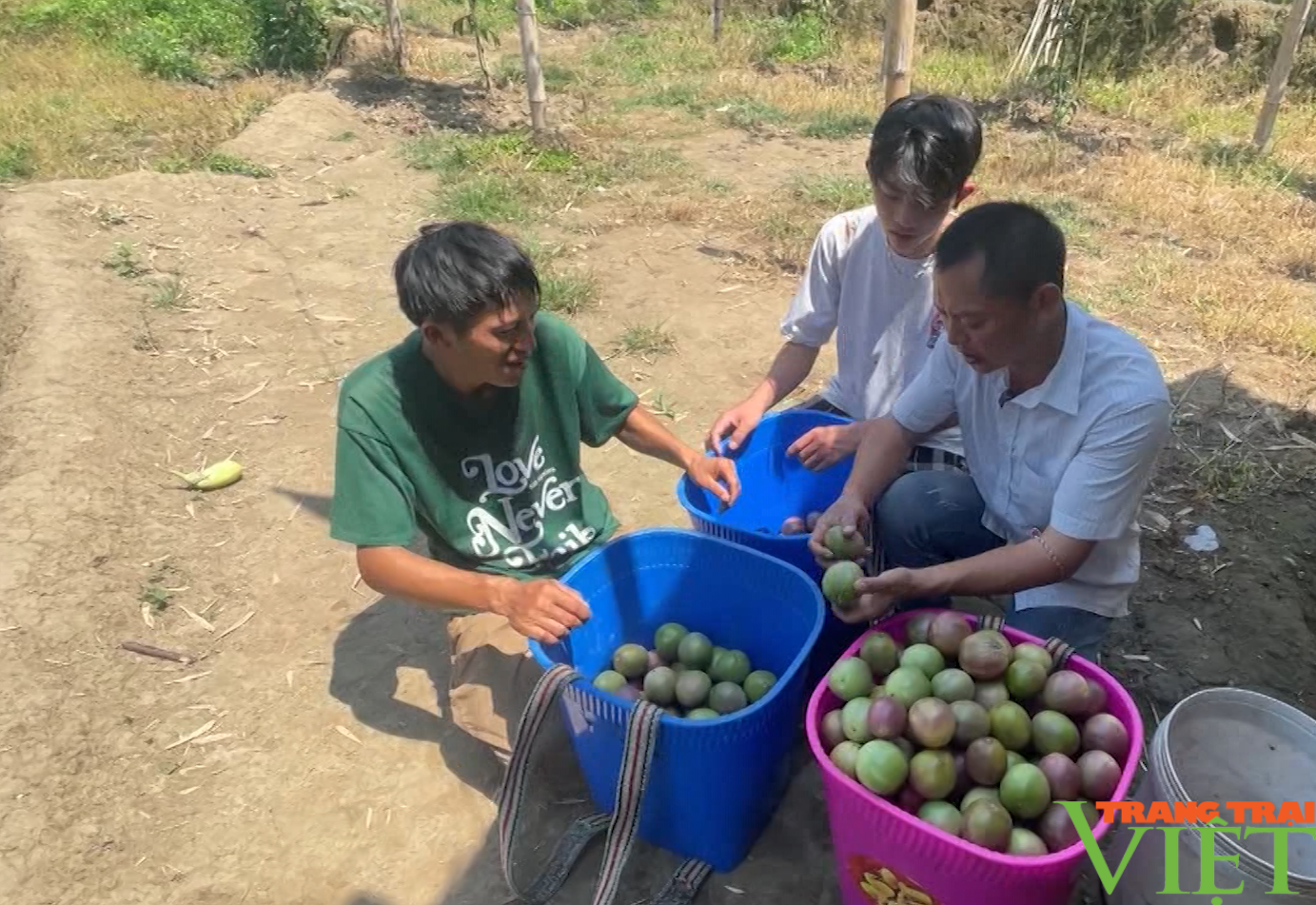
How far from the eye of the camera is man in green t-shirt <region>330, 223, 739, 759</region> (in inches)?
83.7

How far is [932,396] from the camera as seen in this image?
8.23 ft

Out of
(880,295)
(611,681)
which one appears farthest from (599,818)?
(880,295)

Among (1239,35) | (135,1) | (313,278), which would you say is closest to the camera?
(313,278)

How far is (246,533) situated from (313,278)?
2.46 metres

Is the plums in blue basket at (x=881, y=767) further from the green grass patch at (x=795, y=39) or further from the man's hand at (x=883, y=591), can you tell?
the green grass patch at (x=795, y=39)

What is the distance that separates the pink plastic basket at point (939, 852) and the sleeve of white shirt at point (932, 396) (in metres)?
Result: 0.75

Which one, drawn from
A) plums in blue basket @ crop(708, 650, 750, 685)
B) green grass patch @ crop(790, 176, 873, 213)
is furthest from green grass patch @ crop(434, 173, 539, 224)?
plums in blue basket @ crop(708, 650, 750, 685)

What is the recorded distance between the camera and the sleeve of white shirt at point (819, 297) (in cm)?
293

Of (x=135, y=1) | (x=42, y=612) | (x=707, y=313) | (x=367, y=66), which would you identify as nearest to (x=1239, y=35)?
(x=707, y=313)

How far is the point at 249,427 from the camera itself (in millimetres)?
4379

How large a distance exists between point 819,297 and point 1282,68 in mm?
5624

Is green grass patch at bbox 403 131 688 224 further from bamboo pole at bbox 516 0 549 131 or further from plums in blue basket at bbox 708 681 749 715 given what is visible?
plums in blue basket at bbox 708 681 749 715

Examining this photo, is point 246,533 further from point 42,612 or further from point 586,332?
point 586,332

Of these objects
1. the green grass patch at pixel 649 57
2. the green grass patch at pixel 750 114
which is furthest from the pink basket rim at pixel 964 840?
the green grass patch at pixel 649 57
